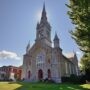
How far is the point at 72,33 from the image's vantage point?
15.8 meters

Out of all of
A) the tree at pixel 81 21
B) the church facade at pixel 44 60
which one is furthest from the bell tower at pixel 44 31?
the tree at pixel 81 21

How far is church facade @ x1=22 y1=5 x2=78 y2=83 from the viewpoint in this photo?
4234 centimetres

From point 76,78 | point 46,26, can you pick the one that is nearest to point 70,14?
point 76,78

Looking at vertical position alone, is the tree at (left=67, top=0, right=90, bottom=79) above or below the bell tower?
below

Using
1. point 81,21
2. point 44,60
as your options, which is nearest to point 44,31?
point 44,60

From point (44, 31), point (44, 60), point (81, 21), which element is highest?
point (44, 31)

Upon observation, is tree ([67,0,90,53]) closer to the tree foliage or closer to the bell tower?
the tree foliage

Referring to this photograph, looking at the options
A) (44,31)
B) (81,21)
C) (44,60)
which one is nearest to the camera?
(81,21)

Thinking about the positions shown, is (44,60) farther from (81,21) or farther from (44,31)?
(81,21)

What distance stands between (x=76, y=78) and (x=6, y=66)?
37.9m

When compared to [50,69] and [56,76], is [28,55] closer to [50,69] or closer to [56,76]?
[50,69]

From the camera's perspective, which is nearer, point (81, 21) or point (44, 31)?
point (81, 21)

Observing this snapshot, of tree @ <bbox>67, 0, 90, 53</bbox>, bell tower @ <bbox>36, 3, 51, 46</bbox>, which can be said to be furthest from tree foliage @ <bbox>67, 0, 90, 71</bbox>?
bell tower @ <bbox>36, 3, 51, 46</bbox>

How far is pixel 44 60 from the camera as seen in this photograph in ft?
150
